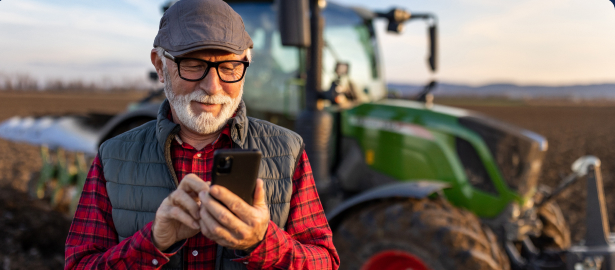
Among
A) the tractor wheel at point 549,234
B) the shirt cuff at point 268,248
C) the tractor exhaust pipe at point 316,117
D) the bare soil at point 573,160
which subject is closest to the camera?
the shirt cuff at point 268,248

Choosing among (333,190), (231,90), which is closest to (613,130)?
(333,190)

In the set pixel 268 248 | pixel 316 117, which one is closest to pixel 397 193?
pixel 316 117

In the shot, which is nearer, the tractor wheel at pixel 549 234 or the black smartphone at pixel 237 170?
the black smartphone at pixel 237 170

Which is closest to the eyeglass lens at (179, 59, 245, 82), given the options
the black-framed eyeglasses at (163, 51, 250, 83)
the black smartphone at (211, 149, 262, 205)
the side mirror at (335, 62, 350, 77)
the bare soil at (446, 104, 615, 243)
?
the black-framed eyeglasses at (163, 51, 250, 83)

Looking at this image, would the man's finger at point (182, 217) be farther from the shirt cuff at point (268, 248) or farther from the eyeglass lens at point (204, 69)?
the eyeglass lens at point (204, 69)

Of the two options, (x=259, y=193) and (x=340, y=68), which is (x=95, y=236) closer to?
(x=259, y=193)

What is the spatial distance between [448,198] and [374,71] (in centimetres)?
167

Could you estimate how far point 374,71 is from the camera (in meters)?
4.54

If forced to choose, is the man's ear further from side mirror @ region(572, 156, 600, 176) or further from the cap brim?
side mirror @ region(572, 156, 600, 176)

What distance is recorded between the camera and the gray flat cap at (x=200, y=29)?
1.07 metres

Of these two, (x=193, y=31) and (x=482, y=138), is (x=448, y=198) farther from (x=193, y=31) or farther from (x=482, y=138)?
(x=193, y=31)

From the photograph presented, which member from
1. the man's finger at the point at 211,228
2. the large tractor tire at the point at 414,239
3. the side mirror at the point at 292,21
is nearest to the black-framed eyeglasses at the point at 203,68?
the man's finger at the point at 211,228

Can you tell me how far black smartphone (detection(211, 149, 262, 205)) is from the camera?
36.1 inches

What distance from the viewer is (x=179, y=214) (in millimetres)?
923
